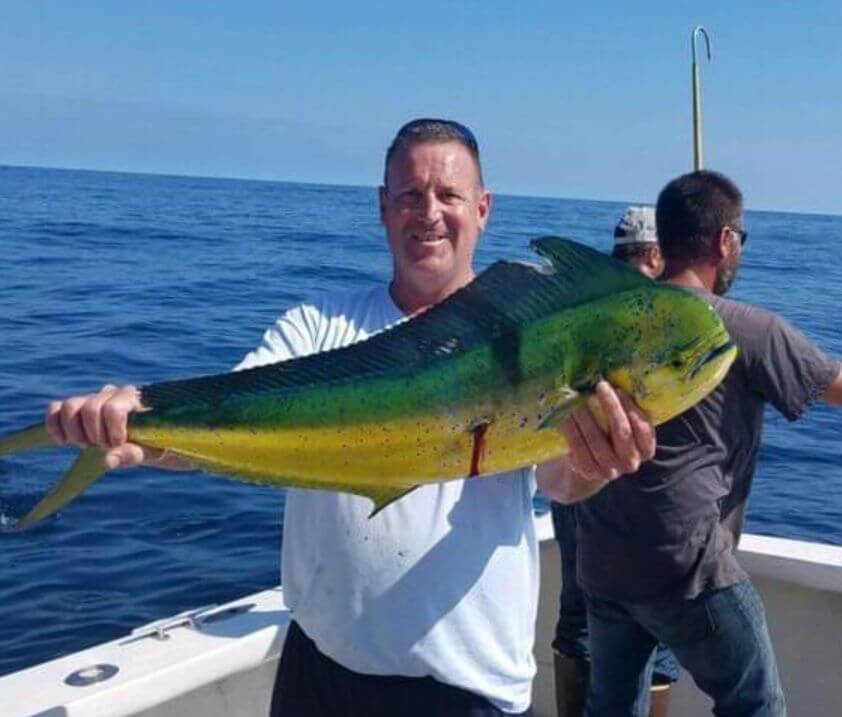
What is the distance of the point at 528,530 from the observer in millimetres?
2436

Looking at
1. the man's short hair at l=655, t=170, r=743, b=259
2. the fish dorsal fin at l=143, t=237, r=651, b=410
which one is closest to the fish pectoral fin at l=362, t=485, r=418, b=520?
the fish dorsal fin at l=143, t=237, r=651, b=410

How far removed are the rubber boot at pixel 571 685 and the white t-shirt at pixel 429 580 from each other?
6.05ft

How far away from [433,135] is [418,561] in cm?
88

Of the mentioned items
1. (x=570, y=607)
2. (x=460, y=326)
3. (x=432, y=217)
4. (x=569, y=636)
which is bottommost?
(x=569, y=636)

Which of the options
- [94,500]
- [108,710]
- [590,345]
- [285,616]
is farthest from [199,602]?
[590,345]

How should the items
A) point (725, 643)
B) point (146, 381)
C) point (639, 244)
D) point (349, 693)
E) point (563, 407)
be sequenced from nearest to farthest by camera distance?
point (563, 407) → point (349, 693) → point (725, 643) → point (639, 244) → point (146, 381)

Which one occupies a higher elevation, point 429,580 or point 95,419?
point 95,419

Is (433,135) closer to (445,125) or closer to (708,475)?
(445,125)

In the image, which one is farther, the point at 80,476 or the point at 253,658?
the point at 253,658

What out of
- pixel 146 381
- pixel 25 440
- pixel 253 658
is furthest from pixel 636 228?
pixel 146 381

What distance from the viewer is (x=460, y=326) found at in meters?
1.87

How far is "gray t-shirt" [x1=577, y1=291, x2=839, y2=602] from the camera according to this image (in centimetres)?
326

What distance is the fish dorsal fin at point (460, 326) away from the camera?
1.82m

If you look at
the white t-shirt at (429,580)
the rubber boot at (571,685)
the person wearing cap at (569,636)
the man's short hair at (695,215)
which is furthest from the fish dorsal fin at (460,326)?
the rubber boot at (571,685)
